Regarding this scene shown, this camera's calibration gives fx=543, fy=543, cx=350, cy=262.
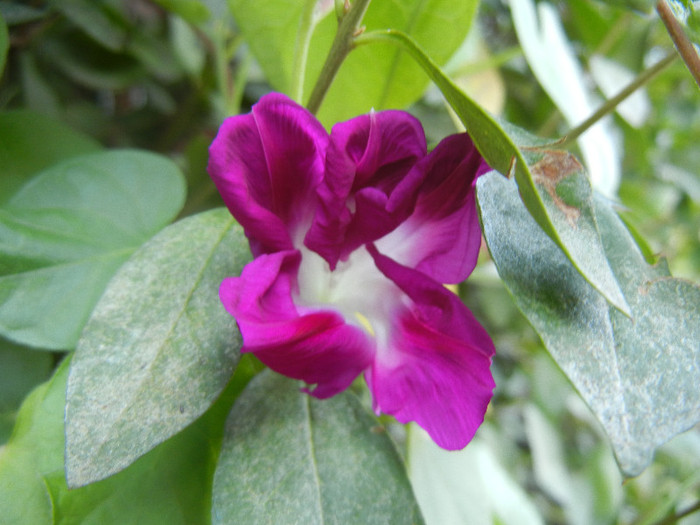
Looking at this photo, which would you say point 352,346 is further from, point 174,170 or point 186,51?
point 186,51

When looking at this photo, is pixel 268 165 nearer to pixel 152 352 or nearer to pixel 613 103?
pixel 152 352

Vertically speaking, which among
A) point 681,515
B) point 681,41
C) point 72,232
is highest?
point 681,41

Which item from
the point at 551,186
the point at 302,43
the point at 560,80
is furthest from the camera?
the point at 560,80

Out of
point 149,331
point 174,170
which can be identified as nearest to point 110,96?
point 174,170

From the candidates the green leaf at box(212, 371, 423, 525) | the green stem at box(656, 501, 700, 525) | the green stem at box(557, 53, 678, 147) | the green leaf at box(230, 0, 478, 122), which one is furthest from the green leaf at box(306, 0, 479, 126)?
the green stem at box(656, 501, 700, 525)

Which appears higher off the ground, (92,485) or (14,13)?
(14,13)

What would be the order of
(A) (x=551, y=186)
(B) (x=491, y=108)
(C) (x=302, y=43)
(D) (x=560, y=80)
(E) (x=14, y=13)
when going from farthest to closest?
1. (B) (x=491, y=108)
2. (D) (x=560, y=80)
3. (E) (x=14, y=13)
4. (C) (x=302, y=43)
5. (A) (x=551, y=186)

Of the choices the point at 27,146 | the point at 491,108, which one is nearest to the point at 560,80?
the point at 491,108

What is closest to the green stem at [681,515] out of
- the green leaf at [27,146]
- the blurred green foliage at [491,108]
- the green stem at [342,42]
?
the blurred green foliage at [491,108]
